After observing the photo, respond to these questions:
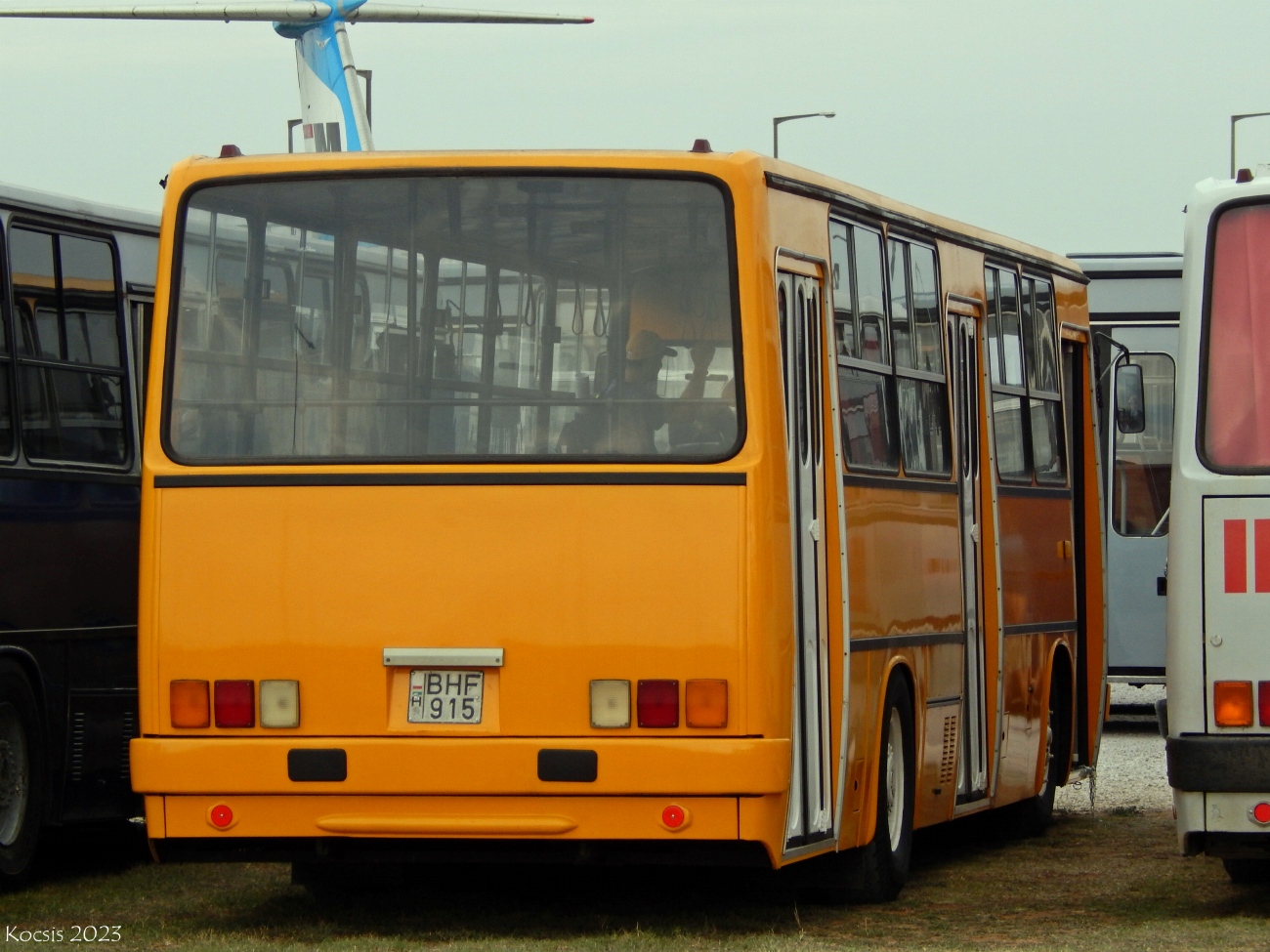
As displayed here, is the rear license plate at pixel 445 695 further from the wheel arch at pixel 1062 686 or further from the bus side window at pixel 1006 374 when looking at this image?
the wheel arch at pixel 1062 686

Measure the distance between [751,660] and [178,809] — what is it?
2.22m

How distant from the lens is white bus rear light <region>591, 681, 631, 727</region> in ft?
30.2

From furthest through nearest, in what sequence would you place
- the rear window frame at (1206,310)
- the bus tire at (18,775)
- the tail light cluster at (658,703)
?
the bus tire at (18,775), the rear window frame at (1206,310), the tail light cluster at (658,703)

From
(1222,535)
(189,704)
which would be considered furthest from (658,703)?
(1222,535)

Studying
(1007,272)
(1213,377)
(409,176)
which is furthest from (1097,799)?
(409,176)

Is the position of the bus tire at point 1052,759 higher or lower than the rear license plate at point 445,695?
lower

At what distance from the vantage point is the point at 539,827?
9258mm

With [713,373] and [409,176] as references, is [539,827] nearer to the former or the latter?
[713,373]

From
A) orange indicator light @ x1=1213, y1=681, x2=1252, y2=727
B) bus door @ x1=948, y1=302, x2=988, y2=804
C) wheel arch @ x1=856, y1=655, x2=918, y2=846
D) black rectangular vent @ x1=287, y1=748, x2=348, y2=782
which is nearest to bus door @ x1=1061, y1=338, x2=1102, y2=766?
bus door @ x1=948, y1=302, x2=988, y2=804

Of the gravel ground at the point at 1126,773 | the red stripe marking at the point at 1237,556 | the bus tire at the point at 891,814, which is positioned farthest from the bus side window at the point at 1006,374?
the red stripe marking at the point at 1237,556

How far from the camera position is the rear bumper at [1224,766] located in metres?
9.04

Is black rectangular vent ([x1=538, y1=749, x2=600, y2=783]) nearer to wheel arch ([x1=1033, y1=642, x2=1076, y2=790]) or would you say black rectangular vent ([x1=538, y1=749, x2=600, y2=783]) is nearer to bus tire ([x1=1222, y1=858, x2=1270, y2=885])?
bus tire ([x1=1222, y1=858, x2=1270, y2=885])

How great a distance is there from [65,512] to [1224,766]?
539 centimetres

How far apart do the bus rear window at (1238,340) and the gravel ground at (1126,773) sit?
594 centimetres
